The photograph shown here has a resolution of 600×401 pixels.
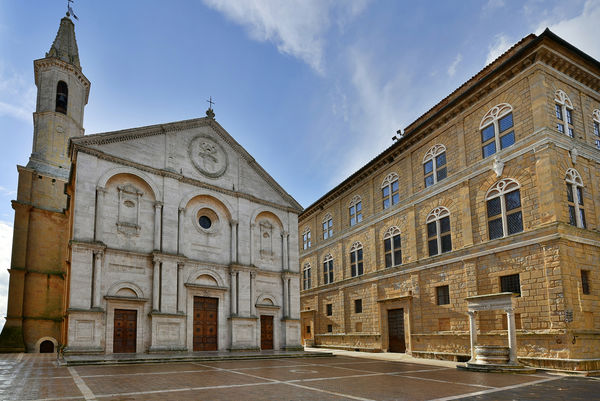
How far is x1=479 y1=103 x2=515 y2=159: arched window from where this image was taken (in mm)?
22641

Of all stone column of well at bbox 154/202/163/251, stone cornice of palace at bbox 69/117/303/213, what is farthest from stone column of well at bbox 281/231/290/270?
stone column of well at bbox 154/202/163/251

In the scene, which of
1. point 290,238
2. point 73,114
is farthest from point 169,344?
point 73,114

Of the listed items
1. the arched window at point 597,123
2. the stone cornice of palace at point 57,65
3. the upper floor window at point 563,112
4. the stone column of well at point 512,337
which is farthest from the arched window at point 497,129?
the stone cornice of palace at point 57,65

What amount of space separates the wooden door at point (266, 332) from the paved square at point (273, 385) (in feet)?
35.4

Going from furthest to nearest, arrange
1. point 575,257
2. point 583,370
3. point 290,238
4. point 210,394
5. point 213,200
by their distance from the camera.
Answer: point 290,238 < point 213,200 < point 575,257 < point 583,370 < point 210,394

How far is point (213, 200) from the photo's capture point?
1126 inches

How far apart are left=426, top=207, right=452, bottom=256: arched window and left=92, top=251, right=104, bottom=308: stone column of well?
19.0m

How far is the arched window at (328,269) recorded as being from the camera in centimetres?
4062

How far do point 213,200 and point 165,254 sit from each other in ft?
17.3

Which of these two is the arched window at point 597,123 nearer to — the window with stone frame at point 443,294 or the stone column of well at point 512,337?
the stone column of well at point 512,337

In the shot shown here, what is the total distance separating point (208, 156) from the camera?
29016 millimetres

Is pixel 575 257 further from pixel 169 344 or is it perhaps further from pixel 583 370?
pixel 169 344

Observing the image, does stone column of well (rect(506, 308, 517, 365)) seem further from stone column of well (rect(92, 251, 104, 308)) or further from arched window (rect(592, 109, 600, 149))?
stone column of well (rect(92, 251, 104, 308))

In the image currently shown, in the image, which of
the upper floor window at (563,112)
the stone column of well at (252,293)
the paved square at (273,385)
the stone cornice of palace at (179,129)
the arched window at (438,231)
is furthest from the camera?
the stone column of well at (252,293)
